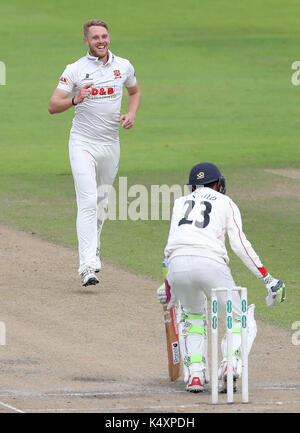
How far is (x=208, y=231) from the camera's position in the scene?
8.86 m

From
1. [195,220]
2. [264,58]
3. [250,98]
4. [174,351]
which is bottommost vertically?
[174,351]

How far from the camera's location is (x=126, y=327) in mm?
10852

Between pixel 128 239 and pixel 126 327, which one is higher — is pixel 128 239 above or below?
above

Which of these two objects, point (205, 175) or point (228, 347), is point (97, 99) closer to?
point (205, 175)

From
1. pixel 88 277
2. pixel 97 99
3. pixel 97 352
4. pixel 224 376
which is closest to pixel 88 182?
pixel 97 99

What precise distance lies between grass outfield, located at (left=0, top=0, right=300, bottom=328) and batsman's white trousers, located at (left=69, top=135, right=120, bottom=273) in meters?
1.16

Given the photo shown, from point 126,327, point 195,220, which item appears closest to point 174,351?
point 195,220

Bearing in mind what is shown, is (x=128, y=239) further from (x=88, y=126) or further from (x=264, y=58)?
(x=264, y=58)

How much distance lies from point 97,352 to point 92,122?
3394 mm

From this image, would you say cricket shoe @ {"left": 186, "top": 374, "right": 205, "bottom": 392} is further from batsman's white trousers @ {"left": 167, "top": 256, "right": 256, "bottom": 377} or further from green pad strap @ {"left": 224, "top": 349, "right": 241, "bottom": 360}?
green pad strap @ {"left": 224, "top": 349, "right": 241, "bottom": 360}

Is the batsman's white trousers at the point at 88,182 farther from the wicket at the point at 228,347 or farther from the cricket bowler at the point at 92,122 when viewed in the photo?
the wicket at the point at 228,347

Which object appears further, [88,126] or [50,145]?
[50,145]

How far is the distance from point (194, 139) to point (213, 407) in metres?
A: 19.1

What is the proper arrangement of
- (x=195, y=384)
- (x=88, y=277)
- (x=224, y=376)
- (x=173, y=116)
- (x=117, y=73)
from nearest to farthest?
(x=224, y=376) → (x=195, y=384) → (x=88, y=277) → (x=117, y=73) → (x=173, y=116)
